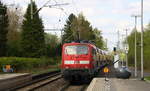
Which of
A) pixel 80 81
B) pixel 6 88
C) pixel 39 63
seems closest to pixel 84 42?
pixel 80 81

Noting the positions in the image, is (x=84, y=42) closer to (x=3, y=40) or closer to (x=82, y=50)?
(x=82, y=50)

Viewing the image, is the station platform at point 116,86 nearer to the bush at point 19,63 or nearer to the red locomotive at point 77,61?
the red locomotive at point 77,61

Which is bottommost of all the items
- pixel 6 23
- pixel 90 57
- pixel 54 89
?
pixel 54 89

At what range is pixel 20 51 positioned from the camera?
6297 cm

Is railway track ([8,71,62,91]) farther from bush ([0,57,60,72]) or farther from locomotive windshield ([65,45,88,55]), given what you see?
bush ([0,57,60,72])

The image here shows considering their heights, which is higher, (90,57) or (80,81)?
(90,57)

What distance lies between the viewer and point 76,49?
27.4 m

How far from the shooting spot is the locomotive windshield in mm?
27281

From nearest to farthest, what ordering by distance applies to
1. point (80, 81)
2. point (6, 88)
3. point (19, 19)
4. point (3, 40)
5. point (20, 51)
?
point (6, 88) → point (80, 81) → point (3, 40) → point (20, 51) → point (19, 19)

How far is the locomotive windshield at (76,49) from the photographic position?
2728cm

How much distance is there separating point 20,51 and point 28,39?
8.67 ft

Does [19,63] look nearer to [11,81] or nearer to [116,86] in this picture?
[11,81]

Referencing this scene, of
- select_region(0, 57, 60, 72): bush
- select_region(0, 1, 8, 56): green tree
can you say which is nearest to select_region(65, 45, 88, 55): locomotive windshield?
select_region(0, 57, 60, 72): bush

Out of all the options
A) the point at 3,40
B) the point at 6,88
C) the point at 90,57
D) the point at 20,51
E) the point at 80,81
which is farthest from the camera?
the point at 20,51
